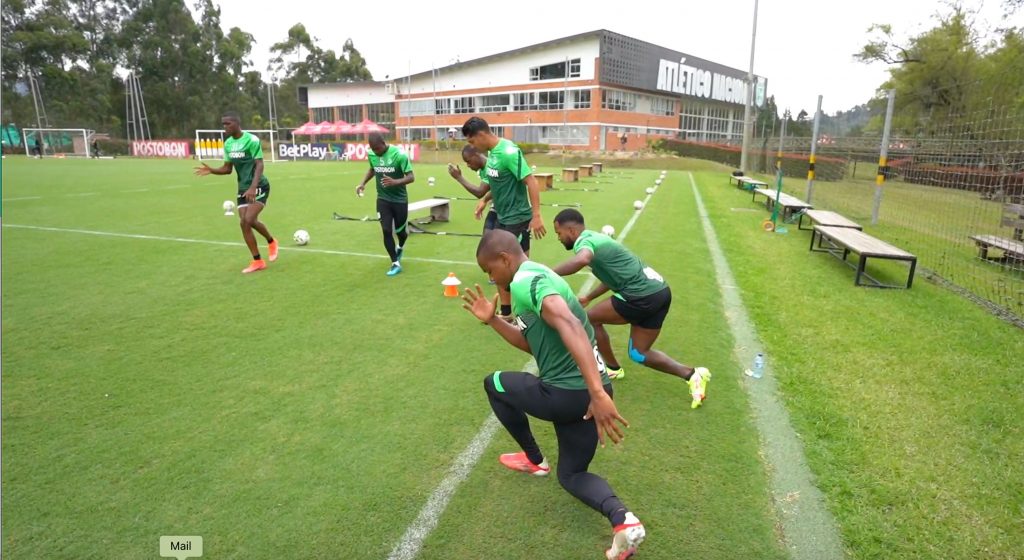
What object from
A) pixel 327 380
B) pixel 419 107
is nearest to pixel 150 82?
pixel 419 107

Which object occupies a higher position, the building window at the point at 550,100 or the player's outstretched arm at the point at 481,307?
the building window at the point at 550,100

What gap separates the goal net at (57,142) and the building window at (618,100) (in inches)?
1740

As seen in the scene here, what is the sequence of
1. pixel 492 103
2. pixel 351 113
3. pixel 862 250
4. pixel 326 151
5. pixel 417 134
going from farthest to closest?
pixel 351 113, pixel 417 134, pixel 492 103, pixel 326 151, pixel 862 250

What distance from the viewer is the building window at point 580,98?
174ft

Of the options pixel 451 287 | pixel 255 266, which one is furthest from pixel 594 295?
pixel 255 266

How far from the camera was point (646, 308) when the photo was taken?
14.2ft

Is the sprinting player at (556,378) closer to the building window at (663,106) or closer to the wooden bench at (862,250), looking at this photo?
the wooden bench at (862,250)

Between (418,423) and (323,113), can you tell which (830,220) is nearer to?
(418,423)

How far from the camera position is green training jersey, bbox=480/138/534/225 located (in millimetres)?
6238

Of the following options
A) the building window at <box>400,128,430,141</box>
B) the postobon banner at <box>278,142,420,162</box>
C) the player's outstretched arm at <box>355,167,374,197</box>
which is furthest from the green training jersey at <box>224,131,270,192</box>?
the building window at <box>400,128,430,141</box>

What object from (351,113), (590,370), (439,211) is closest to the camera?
(590,370)

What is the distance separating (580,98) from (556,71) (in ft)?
12.9

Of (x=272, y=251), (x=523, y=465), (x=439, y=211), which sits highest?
(x=439, y=211)

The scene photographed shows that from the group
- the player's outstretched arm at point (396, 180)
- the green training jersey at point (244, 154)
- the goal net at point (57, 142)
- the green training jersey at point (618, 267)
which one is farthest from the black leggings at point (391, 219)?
the goal net at point (57, 142)
